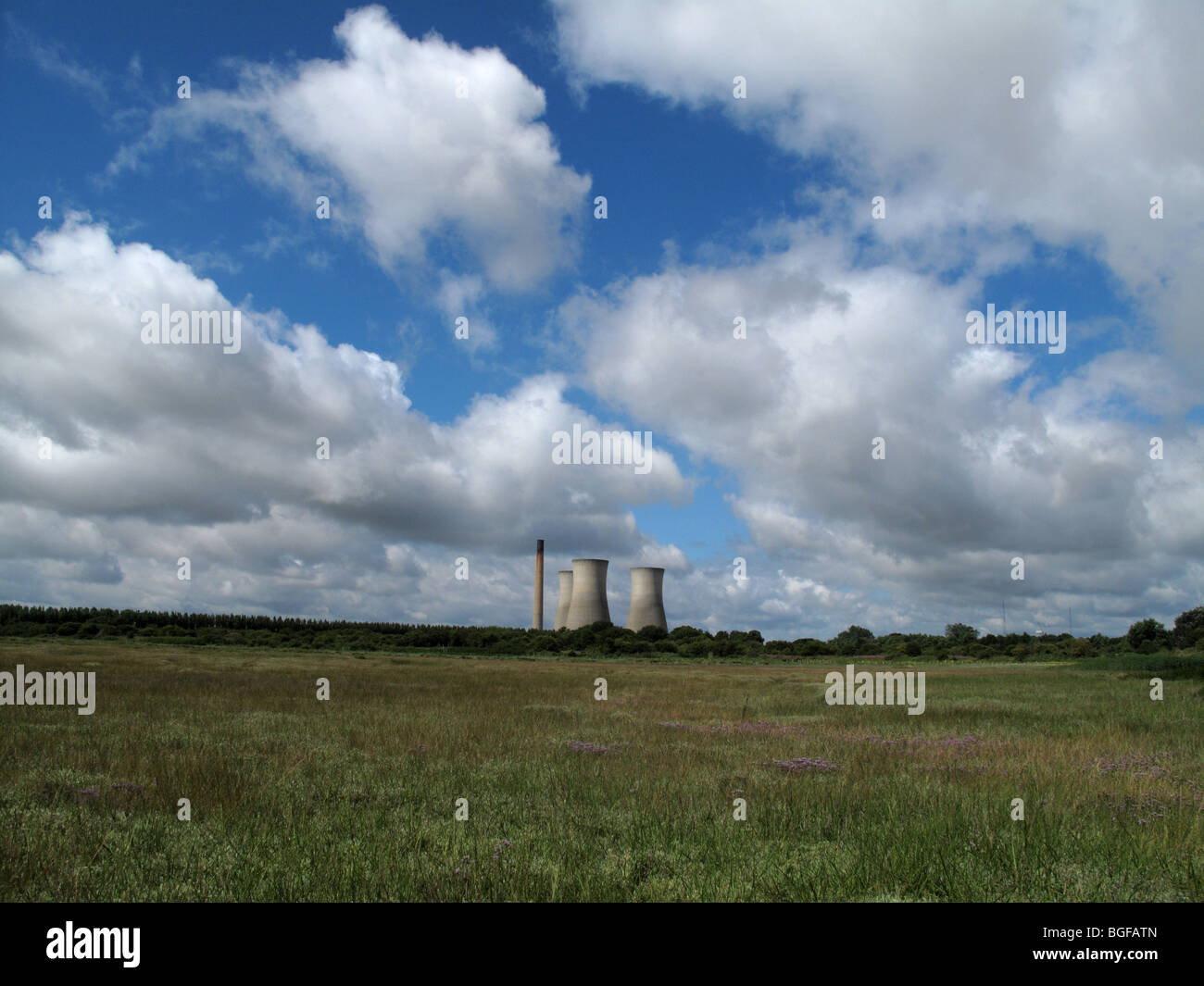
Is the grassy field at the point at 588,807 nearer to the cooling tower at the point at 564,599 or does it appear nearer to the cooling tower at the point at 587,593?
the cooling tower at the point at 587,593

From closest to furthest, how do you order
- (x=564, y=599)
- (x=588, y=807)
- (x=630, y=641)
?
(x=588, y=807)
(x=630, y=641)
(x=564, y=599)

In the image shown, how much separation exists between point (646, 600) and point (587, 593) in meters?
7.90

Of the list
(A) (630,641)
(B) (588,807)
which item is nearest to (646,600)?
(A) (630,641)

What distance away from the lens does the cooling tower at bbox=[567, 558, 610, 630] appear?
96.6 m

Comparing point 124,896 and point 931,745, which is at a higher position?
point 124,896

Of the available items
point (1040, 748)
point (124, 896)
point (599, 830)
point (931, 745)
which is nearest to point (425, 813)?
point (599, 830)

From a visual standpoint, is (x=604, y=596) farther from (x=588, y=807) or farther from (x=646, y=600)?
(x=588, y=807)

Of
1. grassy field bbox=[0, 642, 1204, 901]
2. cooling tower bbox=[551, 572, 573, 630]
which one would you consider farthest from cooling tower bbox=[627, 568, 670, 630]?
grassy field bbox=[0, 642, 1204, 901]

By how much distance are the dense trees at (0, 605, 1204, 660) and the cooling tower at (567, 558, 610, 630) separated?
1408mm

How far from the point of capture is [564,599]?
367 ft

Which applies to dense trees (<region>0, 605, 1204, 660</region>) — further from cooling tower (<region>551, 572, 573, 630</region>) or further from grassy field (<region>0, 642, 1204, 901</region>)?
grassy field (<region>0, 642, 1204, 901</region>)

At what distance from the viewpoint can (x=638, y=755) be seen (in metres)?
15.1
